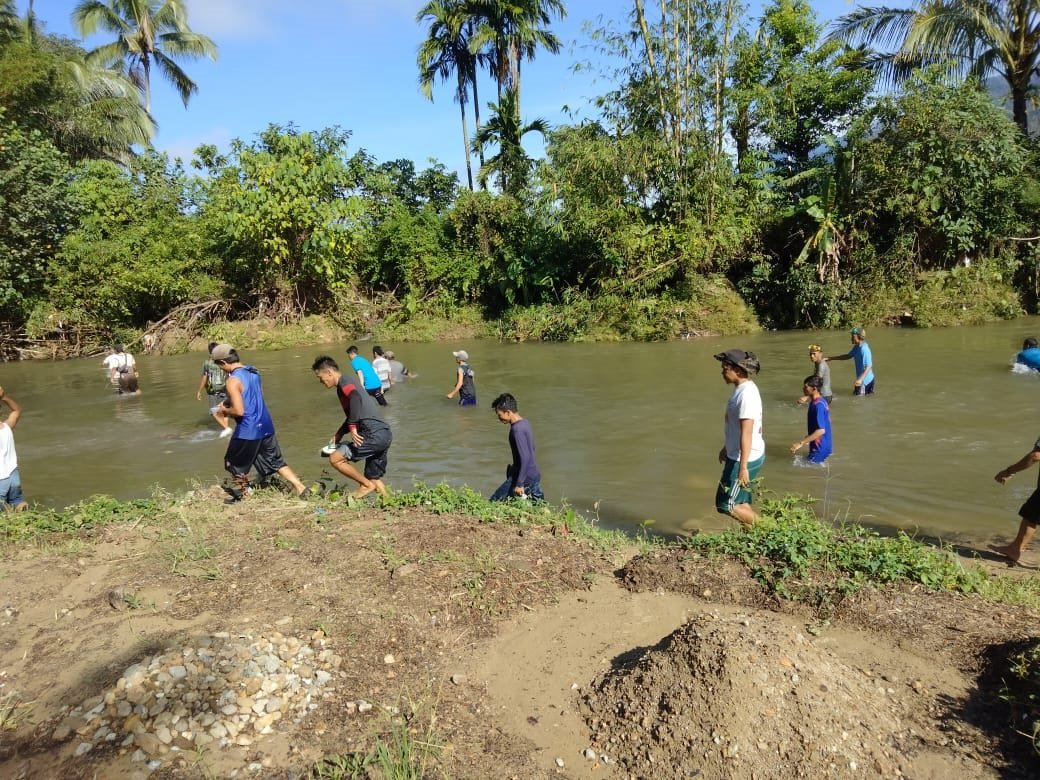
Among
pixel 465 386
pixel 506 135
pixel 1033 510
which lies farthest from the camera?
pixel 506 135

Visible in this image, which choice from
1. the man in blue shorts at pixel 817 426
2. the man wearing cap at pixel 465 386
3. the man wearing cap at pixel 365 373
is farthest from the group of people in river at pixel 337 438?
the man wearing cap at pixel 465 386

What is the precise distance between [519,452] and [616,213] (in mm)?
17820

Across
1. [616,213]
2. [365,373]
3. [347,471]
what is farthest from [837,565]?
[616,213]

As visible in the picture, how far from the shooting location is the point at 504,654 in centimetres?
403

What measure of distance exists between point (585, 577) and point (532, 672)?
1109 millimetres

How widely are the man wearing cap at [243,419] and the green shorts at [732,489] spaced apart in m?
4.09

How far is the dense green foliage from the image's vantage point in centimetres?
2170

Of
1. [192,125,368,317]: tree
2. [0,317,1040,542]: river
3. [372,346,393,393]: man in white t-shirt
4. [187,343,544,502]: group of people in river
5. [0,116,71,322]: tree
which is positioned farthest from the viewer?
[192,125,368,317]: tree

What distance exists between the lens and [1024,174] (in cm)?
2212

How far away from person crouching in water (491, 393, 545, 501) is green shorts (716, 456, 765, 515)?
1.66 m

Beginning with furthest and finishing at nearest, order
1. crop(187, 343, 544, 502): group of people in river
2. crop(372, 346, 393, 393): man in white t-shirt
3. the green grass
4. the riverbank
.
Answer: crop(372, 346, 393, 393): man in white t-shirt < crop(187, 343, 544, 502): group of people in river < the green grass < the riverbank

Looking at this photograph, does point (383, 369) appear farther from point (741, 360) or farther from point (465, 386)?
point (741, 360)

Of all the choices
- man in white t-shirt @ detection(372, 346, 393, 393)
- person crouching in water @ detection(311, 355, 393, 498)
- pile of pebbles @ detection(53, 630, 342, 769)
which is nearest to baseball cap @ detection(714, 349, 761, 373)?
person crouching in water @ detection(311, 355, 393, 498)

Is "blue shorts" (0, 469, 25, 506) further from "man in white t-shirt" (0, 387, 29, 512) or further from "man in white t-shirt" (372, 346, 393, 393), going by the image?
"man in white t-shirt" (372, 346, 393, 393)
